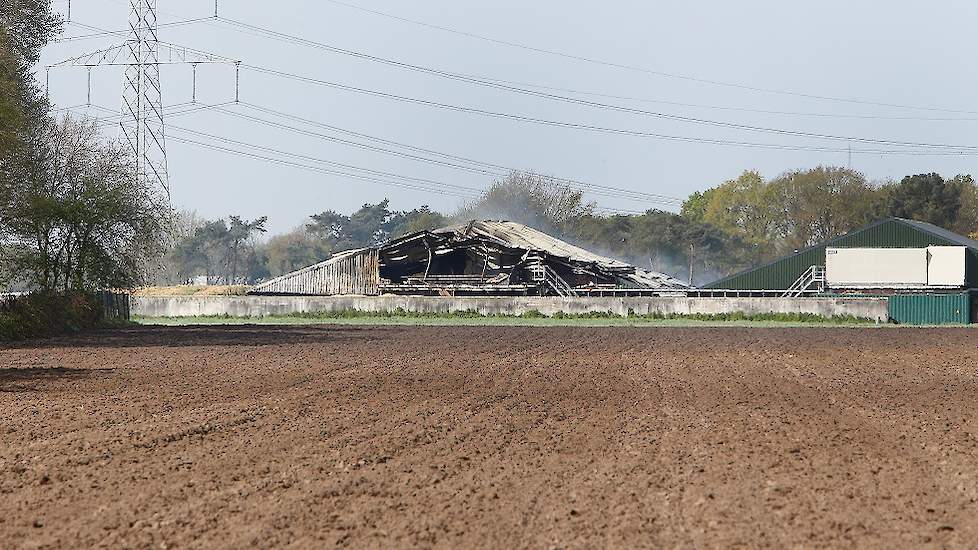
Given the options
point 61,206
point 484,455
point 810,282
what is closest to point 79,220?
point 61,206

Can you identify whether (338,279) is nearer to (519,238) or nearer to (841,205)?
(519,238)

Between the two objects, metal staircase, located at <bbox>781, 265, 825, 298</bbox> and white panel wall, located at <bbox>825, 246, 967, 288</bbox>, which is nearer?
white panel wall, located at <bbox>825, 246, 967, 288</bbox>

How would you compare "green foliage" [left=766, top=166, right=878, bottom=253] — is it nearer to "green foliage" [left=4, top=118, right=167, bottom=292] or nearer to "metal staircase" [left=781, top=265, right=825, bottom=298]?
"metal staircase" [left=781, top=265, right=825, bottom=298]

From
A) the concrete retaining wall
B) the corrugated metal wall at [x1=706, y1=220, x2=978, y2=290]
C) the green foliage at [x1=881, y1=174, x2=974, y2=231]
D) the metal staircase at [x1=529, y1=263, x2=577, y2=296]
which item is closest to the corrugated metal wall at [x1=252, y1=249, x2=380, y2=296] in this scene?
the concrete retaining wall

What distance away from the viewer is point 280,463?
13.4 metres

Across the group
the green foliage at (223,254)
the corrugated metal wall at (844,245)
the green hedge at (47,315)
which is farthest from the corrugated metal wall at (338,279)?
the green foliage at (223,254)

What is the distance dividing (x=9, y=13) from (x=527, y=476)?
40.8 m

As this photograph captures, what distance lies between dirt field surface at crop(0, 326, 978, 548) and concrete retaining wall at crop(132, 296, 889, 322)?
36215 mm

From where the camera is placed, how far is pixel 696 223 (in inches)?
5748

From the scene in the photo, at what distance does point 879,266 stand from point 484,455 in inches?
2645

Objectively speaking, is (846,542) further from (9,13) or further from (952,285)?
(952,285)

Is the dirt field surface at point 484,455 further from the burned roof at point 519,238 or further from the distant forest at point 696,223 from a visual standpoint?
the distant forest at point 696,223

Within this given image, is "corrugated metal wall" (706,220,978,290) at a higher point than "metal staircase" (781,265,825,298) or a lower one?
higher

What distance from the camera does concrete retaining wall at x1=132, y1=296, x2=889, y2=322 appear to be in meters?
65.7
